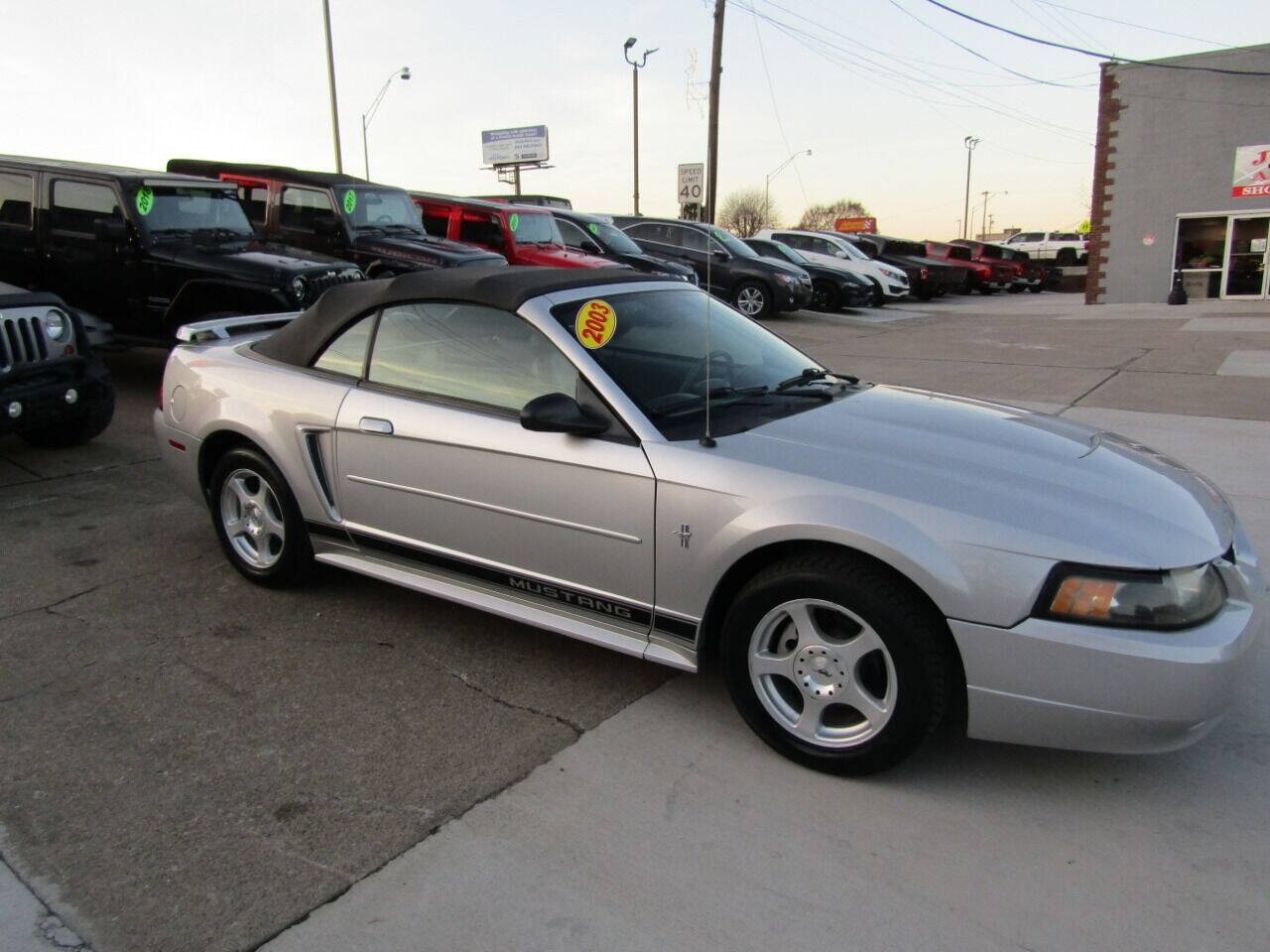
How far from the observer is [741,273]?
701 inches

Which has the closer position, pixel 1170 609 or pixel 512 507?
pixel 1170 609

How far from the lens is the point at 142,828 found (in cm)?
270

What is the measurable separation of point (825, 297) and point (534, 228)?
8.82m

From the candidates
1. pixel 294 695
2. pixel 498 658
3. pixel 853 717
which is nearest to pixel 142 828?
pixel 294 695

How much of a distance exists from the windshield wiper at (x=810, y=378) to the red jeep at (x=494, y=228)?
10.2 m

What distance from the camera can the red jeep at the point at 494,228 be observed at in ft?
45.9

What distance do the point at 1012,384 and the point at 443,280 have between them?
8077mm

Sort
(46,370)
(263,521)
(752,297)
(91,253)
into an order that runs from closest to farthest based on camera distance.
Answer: (263,521) < (46,370) < (91,253) < (752,297)

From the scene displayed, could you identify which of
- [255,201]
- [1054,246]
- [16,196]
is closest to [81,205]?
[16,196]

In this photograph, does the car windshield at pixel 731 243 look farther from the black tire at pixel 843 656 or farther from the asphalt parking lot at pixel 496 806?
the black tire at pixel 843 656

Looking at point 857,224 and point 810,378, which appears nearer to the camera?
point 810,378

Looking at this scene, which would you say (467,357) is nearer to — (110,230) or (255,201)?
(110,230)

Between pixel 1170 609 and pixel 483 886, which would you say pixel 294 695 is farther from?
pixel 1170 609

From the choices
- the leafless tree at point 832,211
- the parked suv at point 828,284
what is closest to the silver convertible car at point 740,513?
the parked suv at point 828,284
